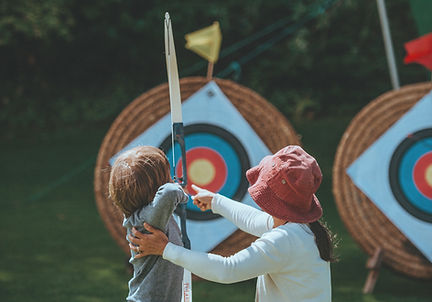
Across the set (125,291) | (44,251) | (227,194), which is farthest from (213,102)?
(44,251)

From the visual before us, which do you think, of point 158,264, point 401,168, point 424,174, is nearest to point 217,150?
point 401,168

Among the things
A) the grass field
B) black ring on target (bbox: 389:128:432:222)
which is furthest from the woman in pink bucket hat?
black ring on target (bbox: 389:128:432:222)

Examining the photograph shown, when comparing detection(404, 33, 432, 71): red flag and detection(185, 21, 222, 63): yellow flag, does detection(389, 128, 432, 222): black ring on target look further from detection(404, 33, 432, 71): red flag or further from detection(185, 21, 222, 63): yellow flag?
detection(185, 21, 222, 63): yellow flag

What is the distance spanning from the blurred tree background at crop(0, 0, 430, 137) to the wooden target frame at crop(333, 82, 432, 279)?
515 cm

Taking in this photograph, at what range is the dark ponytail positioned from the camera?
1323 mm

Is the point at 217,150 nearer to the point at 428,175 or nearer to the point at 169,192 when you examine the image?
the point at 428,175

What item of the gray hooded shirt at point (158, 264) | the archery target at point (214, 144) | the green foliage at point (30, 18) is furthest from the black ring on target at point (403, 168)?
the green foliage at point (30, 18)

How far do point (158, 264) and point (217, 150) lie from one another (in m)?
1.46

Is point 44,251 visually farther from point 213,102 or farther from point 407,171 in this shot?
point 407,171

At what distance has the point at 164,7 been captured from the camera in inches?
333

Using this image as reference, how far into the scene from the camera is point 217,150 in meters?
2.79

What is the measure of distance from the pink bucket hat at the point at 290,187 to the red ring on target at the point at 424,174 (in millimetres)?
1593

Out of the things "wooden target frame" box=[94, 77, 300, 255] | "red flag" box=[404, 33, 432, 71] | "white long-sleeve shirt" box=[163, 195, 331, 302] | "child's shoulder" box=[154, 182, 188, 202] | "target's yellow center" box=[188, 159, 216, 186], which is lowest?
"white long-sleeve shirt" box=[163, 195, 331, 302]

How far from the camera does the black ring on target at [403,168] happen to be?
2.74m
